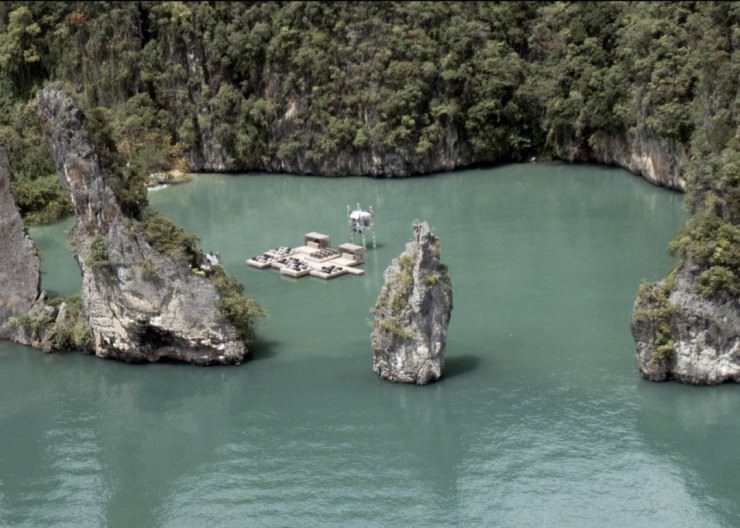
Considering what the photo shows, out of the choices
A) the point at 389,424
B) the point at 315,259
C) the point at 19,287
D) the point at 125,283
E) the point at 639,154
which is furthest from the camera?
the point at 639,154

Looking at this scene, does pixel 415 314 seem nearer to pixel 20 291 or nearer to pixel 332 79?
pixel 20 291

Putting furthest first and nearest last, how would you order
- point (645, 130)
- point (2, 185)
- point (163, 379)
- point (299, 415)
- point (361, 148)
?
point (361, 148) → point (645, 130) → point (2, 185) → point (163, 379) → point (299, 415)

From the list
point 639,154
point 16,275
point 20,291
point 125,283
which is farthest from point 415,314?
point 639,154

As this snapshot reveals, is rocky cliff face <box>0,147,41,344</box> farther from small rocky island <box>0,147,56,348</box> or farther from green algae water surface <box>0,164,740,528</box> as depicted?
green algae water surface <box>0,164,740,528</box>

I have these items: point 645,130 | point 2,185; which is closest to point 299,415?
point 2,185

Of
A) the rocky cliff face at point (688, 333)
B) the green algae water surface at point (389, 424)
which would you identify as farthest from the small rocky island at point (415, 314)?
the rocky cliff face at point (688, 333)

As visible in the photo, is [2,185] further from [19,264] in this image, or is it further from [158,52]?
[158,52]
